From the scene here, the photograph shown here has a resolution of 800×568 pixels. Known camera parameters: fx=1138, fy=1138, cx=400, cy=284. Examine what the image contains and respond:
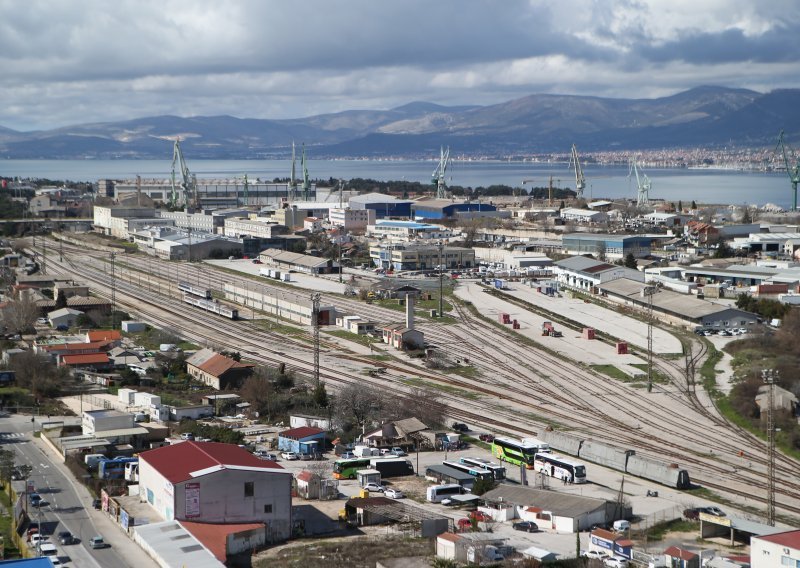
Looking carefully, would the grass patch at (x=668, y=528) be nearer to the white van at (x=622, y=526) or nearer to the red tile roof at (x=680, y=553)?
the white van at (x=622, y=526)

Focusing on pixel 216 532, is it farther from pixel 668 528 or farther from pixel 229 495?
pixel 668 528

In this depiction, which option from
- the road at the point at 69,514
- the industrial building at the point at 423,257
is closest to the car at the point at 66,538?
the road at the point at 69,514

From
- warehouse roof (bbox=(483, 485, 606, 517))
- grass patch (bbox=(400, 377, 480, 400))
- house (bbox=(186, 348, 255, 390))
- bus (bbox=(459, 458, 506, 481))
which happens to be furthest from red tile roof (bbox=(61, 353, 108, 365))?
warehouse roof (bbox=(483, 485, 606, 517))

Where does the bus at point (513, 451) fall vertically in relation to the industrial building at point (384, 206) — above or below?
below

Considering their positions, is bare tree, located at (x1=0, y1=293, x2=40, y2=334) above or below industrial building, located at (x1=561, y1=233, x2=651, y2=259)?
below

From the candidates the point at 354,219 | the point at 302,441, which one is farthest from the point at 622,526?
the point at 354,219

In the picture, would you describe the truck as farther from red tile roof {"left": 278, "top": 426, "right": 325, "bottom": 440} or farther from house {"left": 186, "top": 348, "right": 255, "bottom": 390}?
house {"left": 186, "top": 348, "right": 255, "bottom": 390}

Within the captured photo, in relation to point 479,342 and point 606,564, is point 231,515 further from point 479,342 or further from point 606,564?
point 479,342
